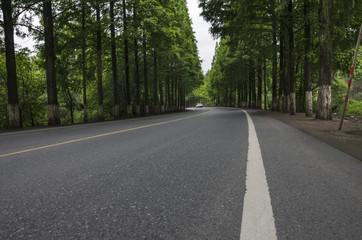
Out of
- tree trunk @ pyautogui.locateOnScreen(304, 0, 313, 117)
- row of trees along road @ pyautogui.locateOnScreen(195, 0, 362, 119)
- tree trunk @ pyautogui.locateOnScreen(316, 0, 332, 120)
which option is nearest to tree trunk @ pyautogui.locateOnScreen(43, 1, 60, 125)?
row of trees along road @ pyautogui.locateOnScreen(195, 0, 362, 119)

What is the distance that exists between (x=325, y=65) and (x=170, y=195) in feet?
40.1

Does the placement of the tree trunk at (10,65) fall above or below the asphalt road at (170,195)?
above

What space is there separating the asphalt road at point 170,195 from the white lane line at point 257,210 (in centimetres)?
4

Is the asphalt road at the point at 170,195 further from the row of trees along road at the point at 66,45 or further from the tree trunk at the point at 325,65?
the row of trees along road at the point at 66,45

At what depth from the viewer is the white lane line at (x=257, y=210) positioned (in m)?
1.50

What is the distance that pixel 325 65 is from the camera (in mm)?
11242

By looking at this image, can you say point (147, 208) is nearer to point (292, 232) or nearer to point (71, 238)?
point (71, 238)

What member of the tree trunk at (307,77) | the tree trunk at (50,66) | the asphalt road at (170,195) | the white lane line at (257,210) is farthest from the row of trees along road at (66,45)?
the white lane line at (257,210)

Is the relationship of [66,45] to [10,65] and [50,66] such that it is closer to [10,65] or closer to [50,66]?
[50,66]

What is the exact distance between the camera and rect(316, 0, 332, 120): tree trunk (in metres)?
11.1

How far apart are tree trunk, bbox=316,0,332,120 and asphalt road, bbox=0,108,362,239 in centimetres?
859

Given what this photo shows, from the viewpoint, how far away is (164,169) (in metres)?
3.03

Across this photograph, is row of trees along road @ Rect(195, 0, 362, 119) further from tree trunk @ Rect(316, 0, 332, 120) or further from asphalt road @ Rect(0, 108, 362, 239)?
asphalt road @ Rect(0, 108, 362, 239)

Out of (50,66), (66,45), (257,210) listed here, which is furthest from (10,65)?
(257,210)
